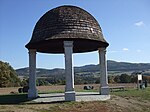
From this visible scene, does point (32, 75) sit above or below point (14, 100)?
above

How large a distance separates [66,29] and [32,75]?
5.31m

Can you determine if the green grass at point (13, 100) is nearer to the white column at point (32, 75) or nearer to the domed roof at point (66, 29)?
the white column at point (32, 75)

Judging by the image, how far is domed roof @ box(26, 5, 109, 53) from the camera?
2384 centimetres

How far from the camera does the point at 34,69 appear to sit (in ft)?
86.5

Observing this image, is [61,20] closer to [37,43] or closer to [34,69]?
[37,43]

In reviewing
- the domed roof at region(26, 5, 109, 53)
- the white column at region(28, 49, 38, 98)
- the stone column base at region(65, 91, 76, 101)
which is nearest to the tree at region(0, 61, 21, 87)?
the white column at region(28, 49, 38, 98)

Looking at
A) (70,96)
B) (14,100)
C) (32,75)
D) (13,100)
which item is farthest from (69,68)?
(13,100)

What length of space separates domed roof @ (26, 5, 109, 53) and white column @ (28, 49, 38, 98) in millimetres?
818

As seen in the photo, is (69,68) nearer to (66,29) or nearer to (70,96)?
(70,96)

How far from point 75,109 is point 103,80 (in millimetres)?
7903

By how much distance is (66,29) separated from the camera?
950 inches

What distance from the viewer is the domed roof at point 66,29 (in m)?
23.8

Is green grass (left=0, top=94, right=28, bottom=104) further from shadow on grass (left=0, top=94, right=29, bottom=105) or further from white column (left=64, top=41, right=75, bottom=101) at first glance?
white column (left=64, top=41, right=75, bottom=101)

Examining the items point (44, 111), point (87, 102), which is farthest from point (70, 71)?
point (44, 111)
